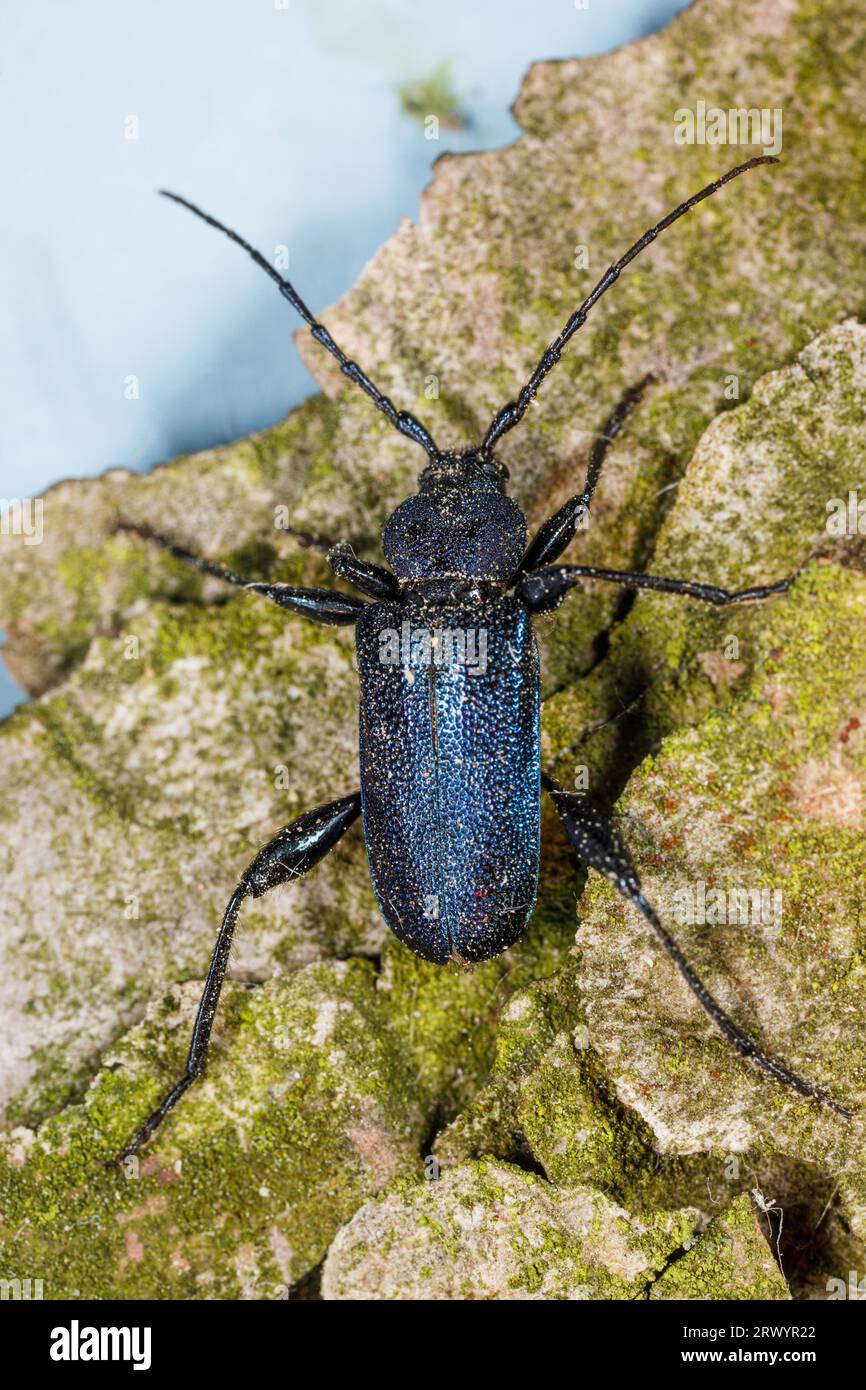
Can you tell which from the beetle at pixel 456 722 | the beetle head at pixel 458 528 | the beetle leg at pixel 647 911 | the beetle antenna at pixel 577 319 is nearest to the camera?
the beetle leg at pixel 647 911

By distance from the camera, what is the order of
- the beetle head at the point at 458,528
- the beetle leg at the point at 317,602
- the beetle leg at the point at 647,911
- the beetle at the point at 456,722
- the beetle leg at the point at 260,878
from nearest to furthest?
the beetle leg at the point at 647,911 < the beetle at the point at 456,722 < the beetle leg at the point at 260,878 < the beetle head at the point at 458,528 < the beetle leg at the point at 317,602

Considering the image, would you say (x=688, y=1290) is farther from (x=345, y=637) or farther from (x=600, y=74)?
(x=600, y=74)

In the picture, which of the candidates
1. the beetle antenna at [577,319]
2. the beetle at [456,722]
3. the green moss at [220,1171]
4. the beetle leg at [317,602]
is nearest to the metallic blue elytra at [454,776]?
the beetle at [456,722]

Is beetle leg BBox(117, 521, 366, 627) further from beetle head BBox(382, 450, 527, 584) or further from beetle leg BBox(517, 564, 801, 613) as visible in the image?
beetle leg BBox(517, 564, 801, 613)

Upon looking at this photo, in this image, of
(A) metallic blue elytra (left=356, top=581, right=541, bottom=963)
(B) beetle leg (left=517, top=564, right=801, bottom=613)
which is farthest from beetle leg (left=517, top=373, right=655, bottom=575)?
(A) metallic blue elytra (left=356, top=581, right=541, bottom=963)

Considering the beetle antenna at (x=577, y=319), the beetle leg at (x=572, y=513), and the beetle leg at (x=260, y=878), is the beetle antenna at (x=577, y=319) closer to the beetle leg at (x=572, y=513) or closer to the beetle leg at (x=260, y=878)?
the beetle leg at (x=572, y=513)

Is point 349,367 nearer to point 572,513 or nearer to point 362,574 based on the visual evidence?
point 362,574

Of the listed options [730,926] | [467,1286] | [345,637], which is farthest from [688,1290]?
[345,637]
